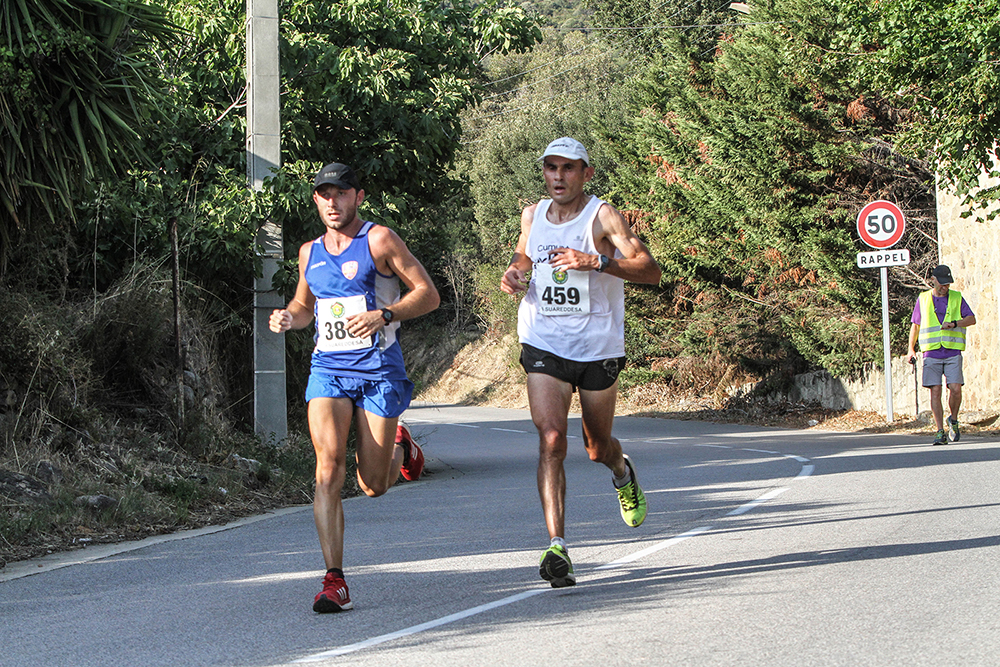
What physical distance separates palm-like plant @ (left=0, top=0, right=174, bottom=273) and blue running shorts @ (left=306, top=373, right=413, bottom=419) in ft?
13.1

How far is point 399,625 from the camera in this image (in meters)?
5.21

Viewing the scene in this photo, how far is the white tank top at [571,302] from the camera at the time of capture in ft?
20.7

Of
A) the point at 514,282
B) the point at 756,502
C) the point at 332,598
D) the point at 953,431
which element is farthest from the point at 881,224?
the point at 332,598

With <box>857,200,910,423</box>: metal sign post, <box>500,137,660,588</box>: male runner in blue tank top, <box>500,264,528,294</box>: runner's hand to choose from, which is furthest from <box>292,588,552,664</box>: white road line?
<box>857,200,910,423</box>: metal sign post

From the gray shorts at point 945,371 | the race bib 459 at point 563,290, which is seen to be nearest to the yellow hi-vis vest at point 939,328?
the gray shorts at point 945,371

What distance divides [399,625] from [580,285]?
6.62ft

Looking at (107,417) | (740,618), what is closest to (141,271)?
(107,417)

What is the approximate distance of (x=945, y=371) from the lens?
14328mm

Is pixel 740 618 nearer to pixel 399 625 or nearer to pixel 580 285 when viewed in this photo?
pixel 399 625

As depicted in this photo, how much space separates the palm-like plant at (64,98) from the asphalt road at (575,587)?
2.93m

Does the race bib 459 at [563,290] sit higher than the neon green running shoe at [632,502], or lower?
higher

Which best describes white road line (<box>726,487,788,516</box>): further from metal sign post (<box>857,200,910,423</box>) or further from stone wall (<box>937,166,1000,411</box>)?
stone wall (<box>937,166,1000,411</box>)

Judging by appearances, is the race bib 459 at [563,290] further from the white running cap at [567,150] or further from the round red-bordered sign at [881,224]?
the round red-bordered sign at [881,224]

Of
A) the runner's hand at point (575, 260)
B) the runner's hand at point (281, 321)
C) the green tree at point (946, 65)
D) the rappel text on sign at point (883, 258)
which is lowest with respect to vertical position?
the runner's hand at point (281, 321)
